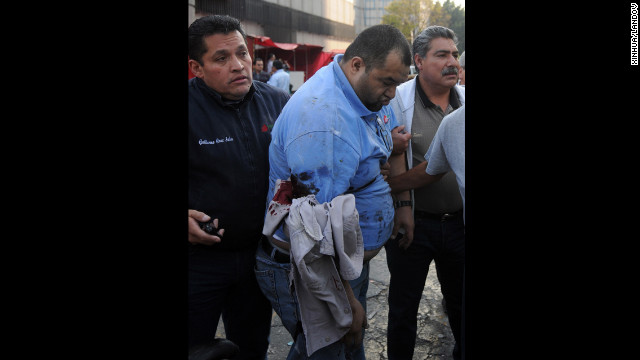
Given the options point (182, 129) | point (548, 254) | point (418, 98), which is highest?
point (418, 98)

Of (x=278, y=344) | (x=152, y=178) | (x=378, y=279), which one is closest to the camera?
(x=152, y=178)

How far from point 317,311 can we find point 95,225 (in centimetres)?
107

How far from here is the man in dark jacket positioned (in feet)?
6.74

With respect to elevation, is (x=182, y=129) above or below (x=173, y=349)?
above

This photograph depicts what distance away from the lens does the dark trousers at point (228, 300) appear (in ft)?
6.90

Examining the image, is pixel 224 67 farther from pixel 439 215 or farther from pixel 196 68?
pixel 439 215

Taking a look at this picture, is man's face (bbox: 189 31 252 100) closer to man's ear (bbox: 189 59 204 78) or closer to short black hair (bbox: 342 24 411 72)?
man's ear (bbox: 189 59 204 78)

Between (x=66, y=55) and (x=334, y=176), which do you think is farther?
(x=334, y=176)

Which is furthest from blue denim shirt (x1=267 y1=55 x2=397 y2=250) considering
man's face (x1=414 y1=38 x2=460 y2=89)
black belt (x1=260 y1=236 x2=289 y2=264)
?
man's face (x1=414 y1=38 x2=460 y2=89)

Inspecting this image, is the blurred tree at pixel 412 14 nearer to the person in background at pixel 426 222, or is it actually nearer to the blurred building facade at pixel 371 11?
the blurred building facade at pixel 371 11

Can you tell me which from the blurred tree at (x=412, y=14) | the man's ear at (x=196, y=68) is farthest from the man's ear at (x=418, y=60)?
the blurred tree at (x=412, y=14)

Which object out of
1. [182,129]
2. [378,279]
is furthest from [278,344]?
[182,129]

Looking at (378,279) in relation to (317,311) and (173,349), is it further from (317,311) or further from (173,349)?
(173,349)

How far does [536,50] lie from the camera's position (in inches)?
36.4
